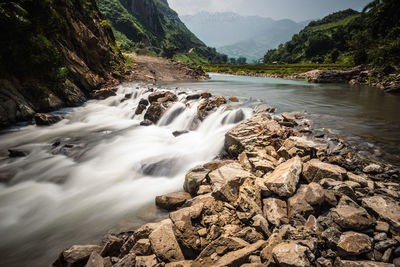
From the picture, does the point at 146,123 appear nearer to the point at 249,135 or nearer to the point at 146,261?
the point at 249,135

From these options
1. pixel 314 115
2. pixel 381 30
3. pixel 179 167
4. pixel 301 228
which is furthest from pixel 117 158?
pixel 381 30

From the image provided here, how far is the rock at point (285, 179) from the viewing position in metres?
4.11

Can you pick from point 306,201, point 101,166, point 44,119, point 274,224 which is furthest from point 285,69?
point 274,224

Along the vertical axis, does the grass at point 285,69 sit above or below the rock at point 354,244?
above

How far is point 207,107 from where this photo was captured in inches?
489

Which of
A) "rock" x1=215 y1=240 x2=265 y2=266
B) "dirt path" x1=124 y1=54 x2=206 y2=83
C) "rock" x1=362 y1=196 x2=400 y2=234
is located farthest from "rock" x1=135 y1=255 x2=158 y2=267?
"dirt path" x1=124 y1=54 x2=206 y2=83

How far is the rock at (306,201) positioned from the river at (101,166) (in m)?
3.37

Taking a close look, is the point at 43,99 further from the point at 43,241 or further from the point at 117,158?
the point at 43,241

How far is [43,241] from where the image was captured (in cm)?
447

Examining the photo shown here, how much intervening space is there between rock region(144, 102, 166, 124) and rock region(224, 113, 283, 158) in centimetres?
664

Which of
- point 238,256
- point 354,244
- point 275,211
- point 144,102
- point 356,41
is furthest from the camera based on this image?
point 356,41

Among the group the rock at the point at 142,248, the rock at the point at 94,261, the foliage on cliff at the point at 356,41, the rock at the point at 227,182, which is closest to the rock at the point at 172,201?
the rock at the point at 227,182

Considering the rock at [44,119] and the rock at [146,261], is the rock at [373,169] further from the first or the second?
the rock at [44,119]

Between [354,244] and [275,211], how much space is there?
128 cm
